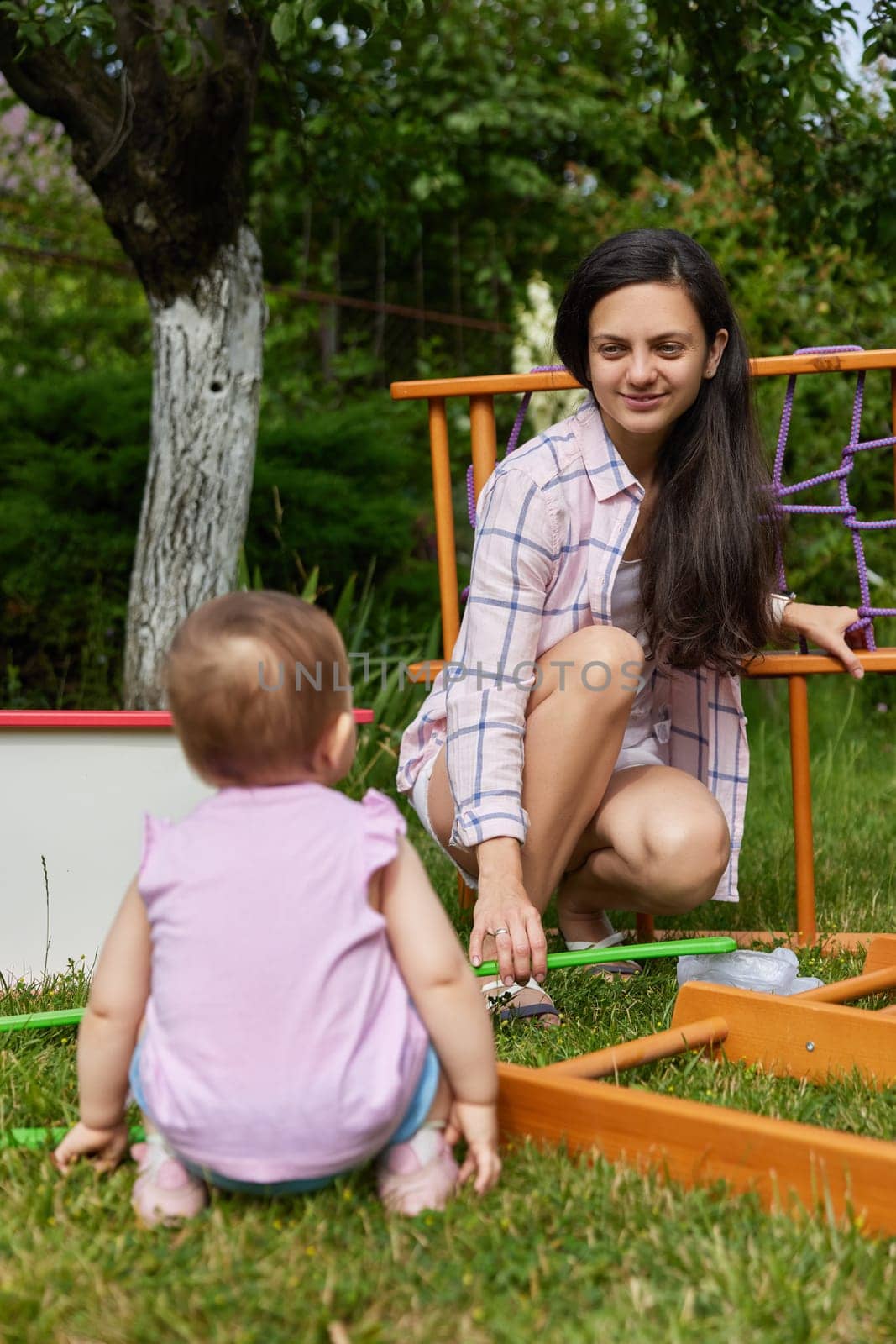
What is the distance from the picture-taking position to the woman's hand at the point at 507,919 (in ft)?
5.48

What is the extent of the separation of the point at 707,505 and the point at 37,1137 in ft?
4.28

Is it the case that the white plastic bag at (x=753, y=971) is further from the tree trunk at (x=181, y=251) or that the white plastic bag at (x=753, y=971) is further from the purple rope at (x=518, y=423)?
the tree trunk at (x=181, y=251)

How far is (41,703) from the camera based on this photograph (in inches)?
159

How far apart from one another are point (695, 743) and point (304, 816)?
4.08ft

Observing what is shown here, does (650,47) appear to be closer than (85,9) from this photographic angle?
No

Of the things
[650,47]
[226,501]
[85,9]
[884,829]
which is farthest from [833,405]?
[85,9]

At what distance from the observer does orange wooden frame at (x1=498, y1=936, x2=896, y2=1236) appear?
1.27 meters

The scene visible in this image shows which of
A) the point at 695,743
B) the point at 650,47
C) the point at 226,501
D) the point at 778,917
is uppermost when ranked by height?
the point at 650,47

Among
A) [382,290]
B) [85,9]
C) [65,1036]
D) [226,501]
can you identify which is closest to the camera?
[65,1036]

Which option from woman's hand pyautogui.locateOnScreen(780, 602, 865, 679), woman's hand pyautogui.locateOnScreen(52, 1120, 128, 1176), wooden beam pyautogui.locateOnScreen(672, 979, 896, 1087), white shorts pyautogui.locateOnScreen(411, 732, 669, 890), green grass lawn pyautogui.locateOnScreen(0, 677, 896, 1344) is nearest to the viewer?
green grass lawn pyautogui.locateOnScreen(0, 677, 896, 1344)

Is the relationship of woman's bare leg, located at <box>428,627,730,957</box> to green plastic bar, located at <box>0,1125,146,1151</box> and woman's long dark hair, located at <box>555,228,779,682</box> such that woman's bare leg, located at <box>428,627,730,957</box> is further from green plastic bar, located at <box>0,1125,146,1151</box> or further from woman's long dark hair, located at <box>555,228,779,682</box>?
green plastic bar, located at <box>0,1125,146,1151</box>

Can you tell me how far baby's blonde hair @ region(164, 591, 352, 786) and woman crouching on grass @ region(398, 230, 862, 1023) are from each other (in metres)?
0.64

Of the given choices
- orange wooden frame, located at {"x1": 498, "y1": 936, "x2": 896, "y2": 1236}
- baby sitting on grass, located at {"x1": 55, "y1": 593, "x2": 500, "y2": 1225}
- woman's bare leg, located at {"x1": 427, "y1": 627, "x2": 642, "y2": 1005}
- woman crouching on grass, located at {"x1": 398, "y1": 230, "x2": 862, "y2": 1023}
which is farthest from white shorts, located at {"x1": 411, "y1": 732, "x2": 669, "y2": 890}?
baby sitting on grass, located at {"x1": 55, "y1": 593, "x2": 500, "y2": 1225}

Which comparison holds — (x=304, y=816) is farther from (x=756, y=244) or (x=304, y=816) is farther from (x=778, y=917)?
(x=756, y=244)
